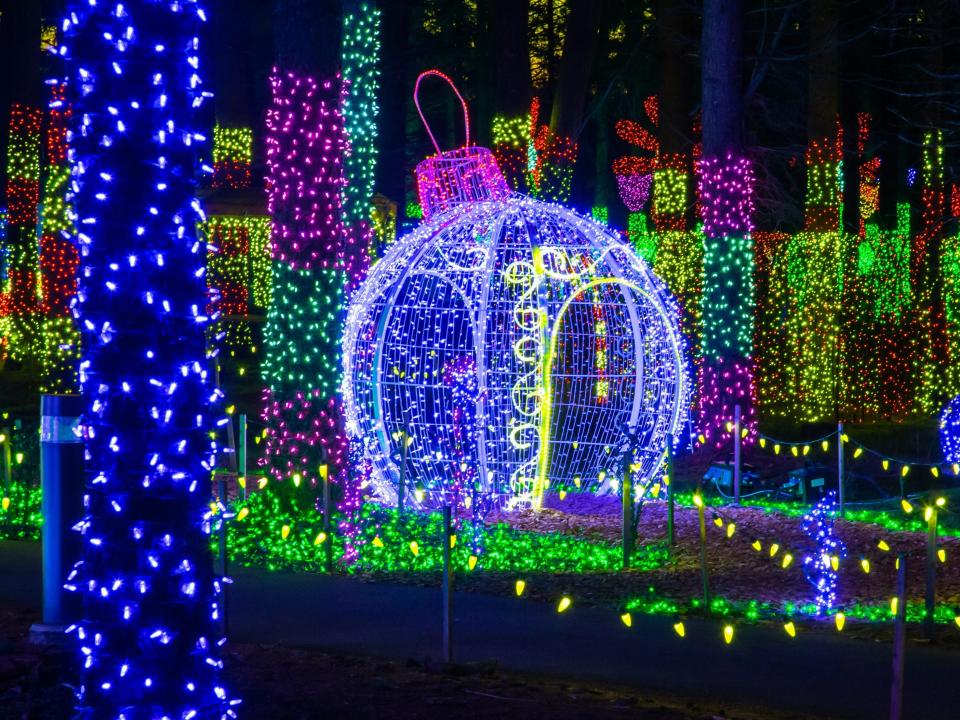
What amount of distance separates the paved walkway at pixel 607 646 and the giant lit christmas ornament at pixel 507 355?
330 cm

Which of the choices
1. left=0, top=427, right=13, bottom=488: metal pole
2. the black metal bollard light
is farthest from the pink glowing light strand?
the black metal bollard light

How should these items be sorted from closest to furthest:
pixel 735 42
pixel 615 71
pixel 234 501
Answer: pixel 234 501, pixel 735 42, pixel 615 71

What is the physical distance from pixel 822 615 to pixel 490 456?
4.45 metres

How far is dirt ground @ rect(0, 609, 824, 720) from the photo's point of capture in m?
6.18

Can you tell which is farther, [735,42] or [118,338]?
[735,42]

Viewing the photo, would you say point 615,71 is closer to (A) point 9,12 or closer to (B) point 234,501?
(A) point 9,12

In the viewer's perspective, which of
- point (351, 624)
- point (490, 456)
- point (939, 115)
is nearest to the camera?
point (351, 624)

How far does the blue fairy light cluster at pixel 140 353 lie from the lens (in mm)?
5074

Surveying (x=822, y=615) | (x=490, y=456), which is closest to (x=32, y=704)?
(x=822, y=615)

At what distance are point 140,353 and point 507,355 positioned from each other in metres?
7.74

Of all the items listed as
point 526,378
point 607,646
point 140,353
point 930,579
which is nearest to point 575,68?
point 526,378

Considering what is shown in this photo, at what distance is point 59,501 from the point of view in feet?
24.5

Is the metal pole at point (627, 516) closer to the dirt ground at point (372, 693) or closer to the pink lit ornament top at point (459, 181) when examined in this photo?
the dirt ground at point (372, 693)

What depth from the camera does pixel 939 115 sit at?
91.4 ft
